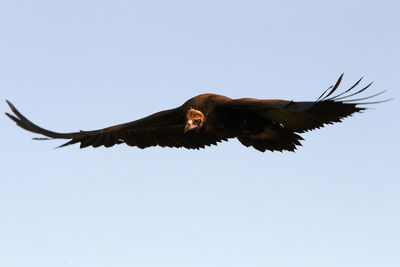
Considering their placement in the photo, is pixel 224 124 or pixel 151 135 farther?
pixel 151 135

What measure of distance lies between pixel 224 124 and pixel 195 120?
0.40 m

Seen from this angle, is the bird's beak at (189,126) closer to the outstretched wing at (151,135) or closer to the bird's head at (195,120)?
the bird's head at (195,120)

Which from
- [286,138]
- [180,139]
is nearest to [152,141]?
[180,139]

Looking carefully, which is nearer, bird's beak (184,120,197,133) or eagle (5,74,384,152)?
eagle (5,74,384,152)

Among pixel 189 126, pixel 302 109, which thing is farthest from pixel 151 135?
pixel 302 109

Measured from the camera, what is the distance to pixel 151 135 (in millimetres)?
11914

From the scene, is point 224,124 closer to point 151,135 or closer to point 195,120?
point 195,120

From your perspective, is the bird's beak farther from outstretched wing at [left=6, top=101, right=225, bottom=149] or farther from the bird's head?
outstretched wing at [left=6, top=101, right=225, bottom=149]

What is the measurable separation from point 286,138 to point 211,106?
114 cm

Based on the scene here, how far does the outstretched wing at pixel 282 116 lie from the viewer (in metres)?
8.55

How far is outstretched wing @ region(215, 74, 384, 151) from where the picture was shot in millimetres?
8547

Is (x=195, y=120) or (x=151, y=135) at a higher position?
(x=151, y=135)

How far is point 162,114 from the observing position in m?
11.2

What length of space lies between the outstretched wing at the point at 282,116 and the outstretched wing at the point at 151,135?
1.14 m
